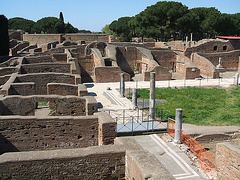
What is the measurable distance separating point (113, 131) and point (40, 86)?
30.1ft

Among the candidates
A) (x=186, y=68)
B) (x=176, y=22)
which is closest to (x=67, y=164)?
(x=186, y=68)

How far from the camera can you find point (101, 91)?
22.6 meters

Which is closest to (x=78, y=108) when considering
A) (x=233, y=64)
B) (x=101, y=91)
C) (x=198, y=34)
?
(x=101, y=91)

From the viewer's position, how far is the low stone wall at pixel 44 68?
19609mm

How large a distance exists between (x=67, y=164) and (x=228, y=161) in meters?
5.29

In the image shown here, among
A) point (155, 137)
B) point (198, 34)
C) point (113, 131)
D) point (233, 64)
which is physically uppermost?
point (198, 34)

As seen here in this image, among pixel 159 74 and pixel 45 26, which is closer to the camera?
pixel 159 74

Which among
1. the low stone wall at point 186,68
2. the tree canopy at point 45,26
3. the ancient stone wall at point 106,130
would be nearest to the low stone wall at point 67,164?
the ancient stone wall at point 106,130

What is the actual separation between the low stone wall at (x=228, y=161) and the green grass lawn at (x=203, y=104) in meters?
6.41

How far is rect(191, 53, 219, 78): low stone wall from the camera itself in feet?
94.0

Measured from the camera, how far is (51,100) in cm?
1102

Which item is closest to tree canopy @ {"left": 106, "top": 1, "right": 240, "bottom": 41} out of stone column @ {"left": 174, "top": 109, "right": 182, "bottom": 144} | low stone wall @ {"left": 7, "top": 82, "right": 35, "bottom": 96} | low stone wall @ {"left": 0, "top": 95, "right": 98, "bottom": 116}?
low stone wall @ {"left": 7, "top": 82, "right": 35, "bottom": 96}

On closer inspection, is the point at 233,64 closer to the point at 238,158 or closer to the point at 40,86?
the point at 40,86

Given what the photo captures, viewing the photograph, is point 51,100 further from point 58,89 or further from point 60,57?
point 60,57
